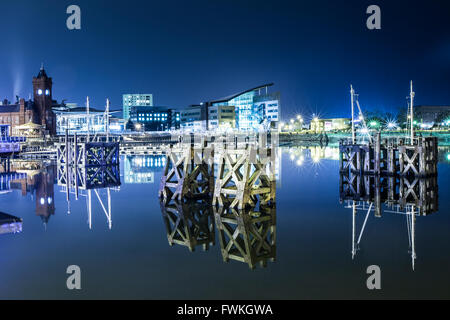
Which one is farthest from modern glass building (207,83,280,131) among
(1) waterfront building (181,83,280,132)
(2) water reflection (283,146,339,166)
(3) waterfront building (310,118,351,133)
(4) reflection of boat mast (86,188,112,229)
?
(4) reflection of boat mast (86,188,112,229)

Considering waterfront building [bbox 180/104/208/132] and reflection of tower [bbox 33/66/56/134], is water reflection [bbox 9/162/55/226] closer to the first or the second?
reflection of tower [bbox 33/66/56/134]

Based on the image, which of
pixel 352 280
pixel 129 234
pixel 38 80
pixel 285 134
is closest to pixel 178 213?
pixel 129 234

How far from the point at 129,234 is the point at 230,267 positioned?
453cm

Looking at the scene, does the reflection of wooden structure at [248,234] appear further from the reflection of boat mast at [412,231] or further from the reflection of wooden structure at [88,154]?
the reflection of wooden structure at [88,154]

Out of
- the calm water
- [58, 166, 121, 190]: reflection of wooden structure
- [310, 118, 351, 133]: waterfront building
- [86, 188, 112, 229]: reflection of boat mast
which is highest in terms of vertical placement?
[310, 118, 351, 133]: waterfront building

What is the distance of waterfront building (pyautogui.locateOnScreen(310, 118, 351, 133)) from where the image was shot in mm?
122075

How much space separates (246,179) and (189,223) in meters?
2.66

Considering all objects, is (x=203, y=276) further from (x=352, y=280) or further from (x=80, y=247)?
(x=80, y=247)

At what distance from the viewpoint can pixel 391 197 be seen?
19.9 m

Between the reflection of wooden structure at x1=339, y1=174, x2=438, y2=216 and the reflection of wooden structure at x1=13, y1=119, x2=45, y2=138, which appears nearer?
the reflection of wooden structure at x1=339, y1=174, x2=438, y2=216
